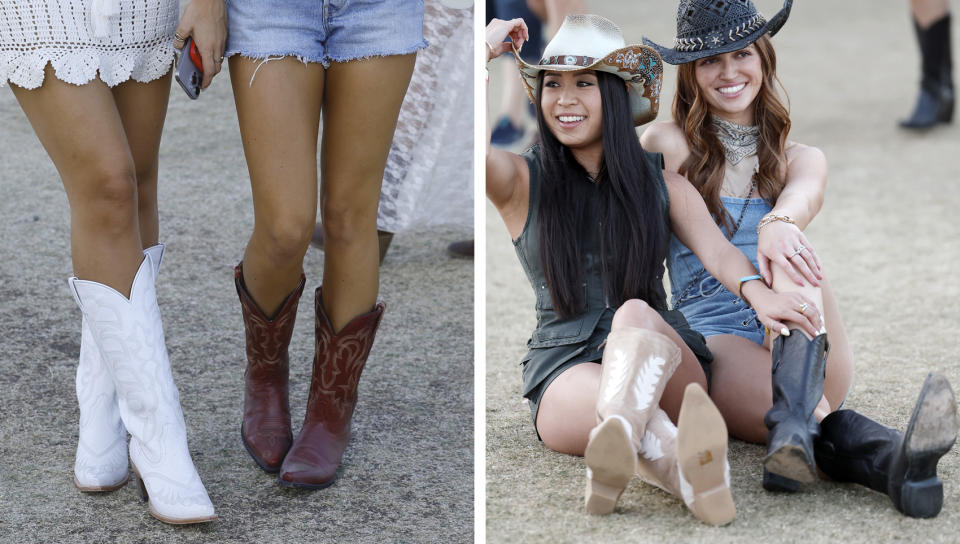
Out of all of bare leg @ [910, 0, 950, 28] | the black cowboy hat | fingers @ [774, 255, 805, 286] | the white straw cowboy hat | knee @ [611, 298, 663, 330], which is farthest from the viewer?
bare leg @ [910, 0, 950, 28]

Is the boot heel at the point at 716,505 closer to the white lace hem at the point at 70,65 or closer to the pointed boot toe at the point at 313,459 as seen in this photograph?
the pointed boot toe at the point at 313,459

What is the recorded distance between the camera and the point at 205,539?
2.21m

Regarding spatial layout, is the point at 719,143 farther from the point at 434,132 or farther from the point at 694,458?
the point at 434,132

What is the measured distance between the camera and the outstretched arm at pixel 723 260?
90.3 inches

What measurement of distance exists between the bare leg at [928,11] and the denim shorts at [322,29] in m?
4.46

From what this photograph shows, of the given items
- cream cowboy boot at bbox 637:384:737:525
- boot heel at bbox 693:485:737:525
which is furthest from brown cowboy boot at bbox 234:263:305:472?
boot heel at bbox 693:485:737:525

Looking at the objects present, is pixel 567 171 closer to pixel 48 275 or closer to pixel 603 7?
pixel 48 275

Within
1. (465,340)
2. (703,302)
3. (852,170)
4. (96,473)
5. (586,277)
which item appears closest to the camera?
(96,473)

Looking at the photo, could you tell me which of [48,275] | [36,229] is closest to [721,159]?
[48,275]

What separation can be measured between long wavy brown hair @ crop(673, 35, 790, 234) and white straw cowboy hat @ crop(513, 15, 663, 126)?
0.19 meters

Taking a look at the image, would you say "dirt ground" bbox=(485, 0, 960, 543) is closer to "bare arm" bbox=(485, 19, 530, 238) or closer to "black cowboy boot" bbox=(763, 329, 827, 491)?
"black cowboy boot" bbox=(763, 329, 827, 491)

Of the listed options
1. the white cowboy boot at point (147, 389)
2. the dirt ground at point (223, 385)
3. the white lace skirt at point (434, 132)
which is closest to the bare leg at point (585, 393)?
the dirt ground at point (223, 385)

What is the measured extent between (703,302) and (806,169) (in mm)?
363

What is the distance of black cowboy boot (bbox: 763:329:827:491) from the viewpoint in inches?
83.4
